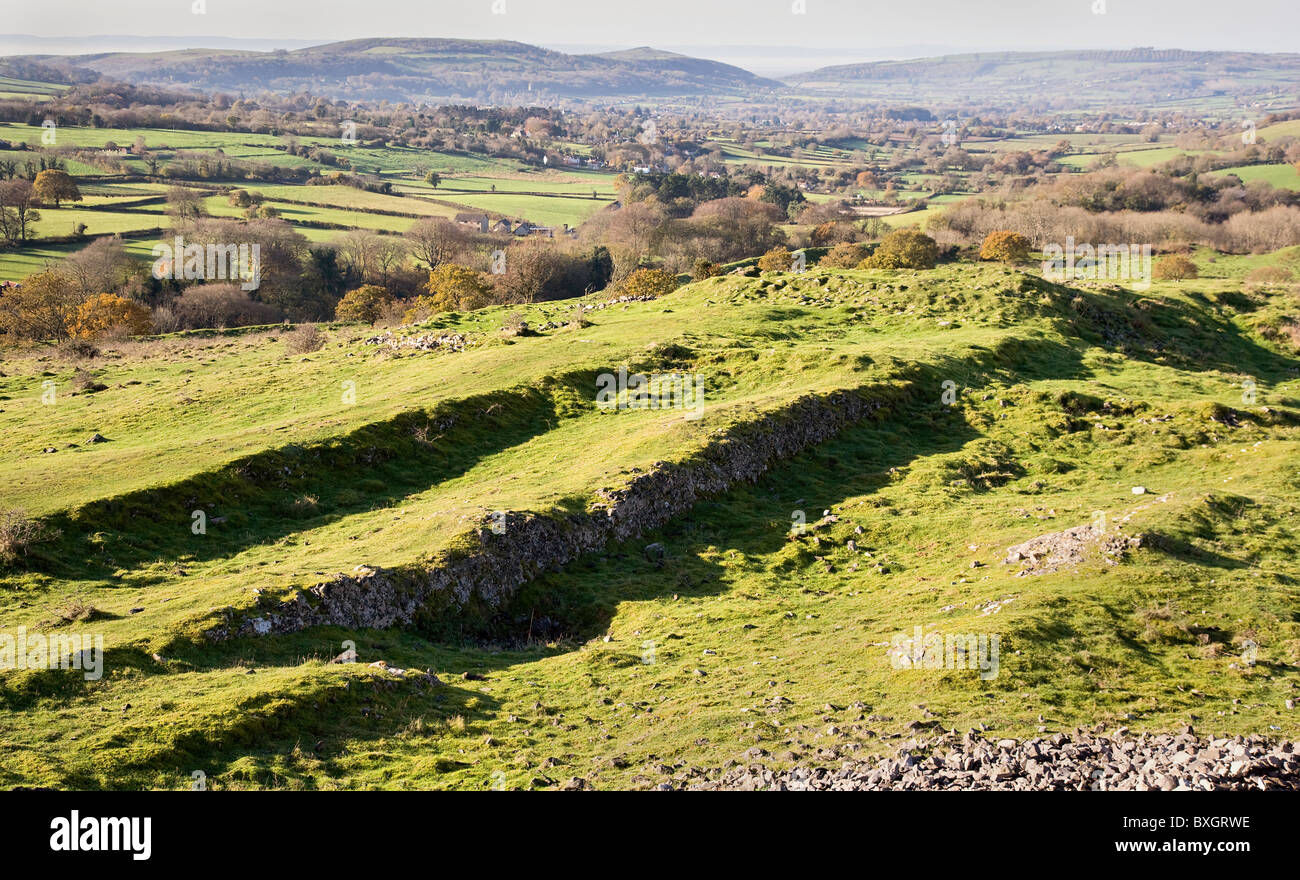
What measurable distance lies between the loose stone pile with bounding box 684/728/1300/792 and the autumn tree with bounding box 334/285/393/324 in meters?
63.7

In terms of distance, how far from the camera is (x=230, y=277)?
82500 mm

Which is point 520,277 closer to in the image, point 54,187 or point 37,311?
point 37,311

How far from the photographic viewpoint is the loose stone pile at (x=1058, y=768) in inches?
469

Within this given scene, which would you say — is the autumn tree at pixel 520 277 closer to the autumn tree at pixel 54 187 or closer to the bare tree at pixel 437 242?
the bare tree at pixel 437 242

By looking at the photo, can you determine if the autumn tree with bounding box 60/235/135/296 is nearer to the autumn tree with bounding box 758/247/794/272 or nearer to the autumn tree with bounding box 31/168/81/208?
the autumn tree with bounding box 31/168/81/208

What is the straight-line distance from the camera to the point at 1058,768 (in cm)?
1258

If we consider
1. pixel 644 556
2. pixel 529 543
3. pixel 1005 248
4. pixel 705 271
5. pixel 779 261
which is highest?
pixel 1005 248

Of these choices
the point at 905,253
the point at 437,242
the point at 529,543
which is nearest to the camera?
the point at 529,543

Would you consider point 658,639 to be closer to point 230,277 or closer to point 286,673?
point 286,673

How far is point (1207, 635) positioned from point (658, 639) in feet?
35.7

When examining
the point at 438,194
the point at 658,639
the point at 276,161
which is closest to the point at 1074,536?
the point at 658,639

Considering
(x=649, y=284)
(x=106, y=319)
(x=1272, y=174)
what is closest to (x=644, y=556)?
(x=649, y=284)

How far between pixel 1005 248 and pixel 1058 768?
72.3 m

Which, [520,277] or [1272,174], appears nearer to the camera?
[520,277]
